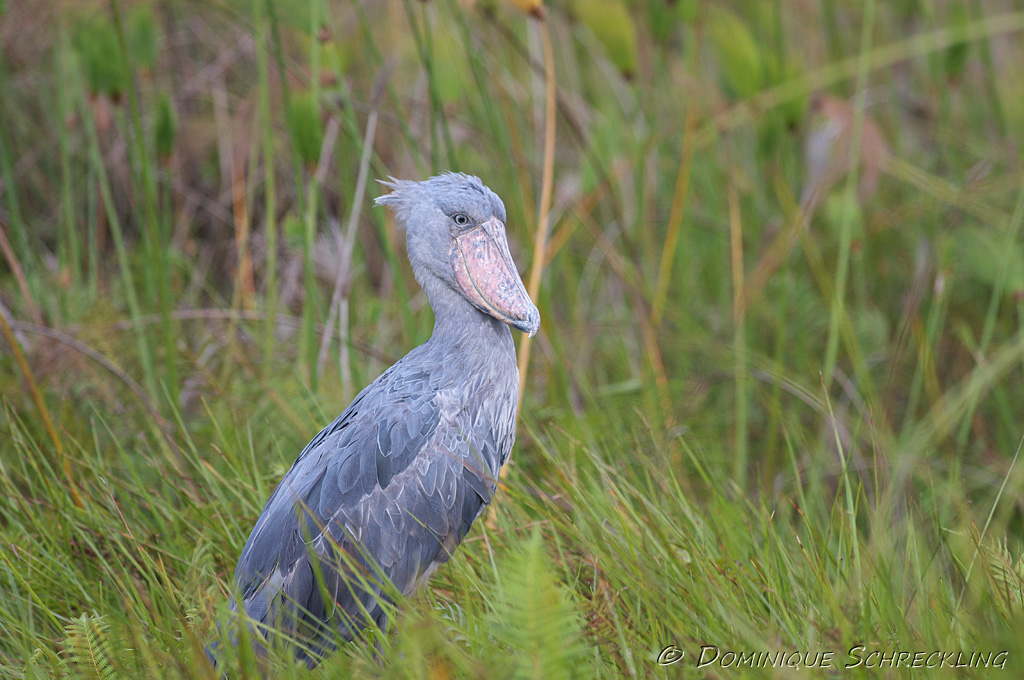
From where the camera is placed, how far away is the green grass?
5.03 feet

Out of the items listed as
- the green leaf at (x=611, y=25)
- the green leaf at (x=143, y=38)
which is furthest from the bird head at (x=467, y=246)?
the green leaf at (x=143, y=38)

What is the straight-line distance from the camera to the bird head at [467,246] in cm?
187

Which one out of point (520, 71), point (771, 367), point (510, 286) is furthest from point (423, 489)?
point (520, 71)

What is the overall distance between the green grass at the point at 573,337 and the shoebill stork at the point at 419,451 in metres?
0.13

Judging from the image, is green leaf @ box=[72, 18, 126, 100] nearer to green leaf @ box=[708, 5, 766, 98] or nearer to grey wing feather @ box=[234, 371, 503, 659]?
grey wing feather @ box=[234, 371, 503, 659]

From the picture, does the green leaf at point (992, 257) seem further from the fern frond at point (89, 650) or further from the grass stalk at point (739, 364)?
the fern frond at point (89, 650)

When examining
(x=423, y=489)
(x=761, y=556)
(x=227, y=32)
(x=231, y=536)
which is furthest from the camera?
(x=227, y=32)

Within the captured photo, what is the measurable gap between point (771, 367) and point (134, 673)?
208 centimetres

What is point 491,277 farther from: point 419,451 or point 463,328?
point 419,451

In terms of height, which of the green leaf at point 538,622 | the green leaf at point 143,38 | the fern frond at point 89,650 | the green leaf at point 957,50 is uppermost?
the green leaf at point 143,38

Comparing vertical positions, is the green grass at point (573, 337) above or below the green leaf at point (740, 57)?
below

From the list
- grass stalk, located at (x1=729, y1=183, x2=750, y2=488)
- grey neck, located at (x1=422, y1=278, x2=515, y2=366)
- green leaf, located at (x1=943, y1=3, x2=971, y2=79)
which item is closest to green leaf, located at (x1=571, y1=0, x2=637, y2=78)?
grass stalk, located at (x1=729, y1=183, x2=750, y2=488)

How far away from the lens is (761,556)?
5.53 feet

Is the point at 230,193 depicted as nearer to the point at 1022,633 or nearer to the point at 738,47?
the point at 738,47
